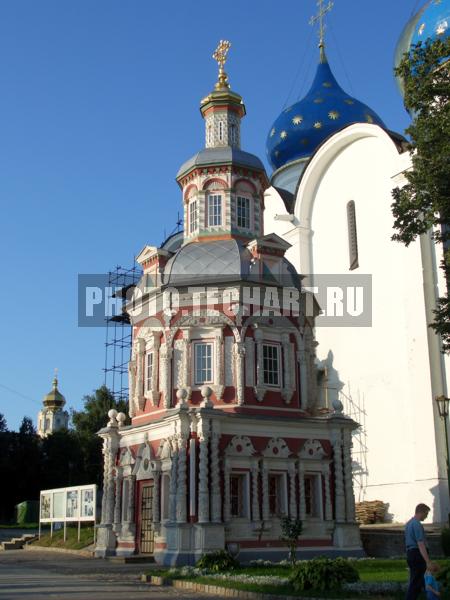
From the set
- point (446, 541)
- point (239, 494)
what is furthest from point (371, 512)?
point (239, 494)

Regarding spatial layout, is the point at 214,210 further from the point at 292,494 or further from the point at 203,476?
the point at 292,494

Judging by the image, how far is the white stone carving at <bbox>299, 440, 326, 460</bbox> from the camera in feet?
65.1

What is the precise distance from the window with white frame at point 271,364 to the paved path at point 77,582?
5842 millimetres

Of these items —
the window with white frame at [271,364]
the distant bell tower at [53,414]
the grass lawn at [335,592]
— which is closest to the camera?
the grass lawn at [335,592]

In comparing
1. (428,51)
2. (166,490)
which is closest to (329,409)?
(166,490)

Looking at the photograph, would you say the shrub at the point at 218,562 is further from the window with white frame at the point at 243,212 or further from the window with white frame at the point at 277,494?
the window with white frame at the point at 243,212

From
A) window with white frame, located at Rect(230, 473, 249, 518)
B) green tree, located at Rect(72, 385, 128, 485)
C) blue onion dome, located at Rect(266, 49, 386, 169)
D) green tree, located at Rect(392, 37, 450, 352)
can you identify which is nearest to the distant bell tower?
green tree, located at Rect(72, 385, 128, 485)

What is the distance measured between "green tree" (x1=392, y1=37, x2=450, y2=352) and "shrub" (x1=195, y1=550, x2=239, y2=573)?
6.30m

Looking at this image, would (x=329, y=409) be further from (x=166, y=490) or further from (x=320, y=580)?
(x=320, y=580)

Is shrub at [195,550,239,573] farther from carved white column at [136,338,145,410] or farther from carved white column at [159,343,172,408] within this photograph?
carved white column at [136,338,145,410]

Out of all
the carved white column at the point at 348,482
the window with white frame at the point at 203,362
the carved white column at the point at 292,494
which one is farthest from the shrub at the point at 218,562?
the window with white frame at the point at 203,362

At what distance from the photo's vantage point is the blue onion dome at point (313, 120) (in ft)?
116

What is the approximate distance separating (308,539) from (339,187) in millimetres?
16518

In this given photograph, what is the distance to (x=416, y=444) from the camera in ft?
82.4
